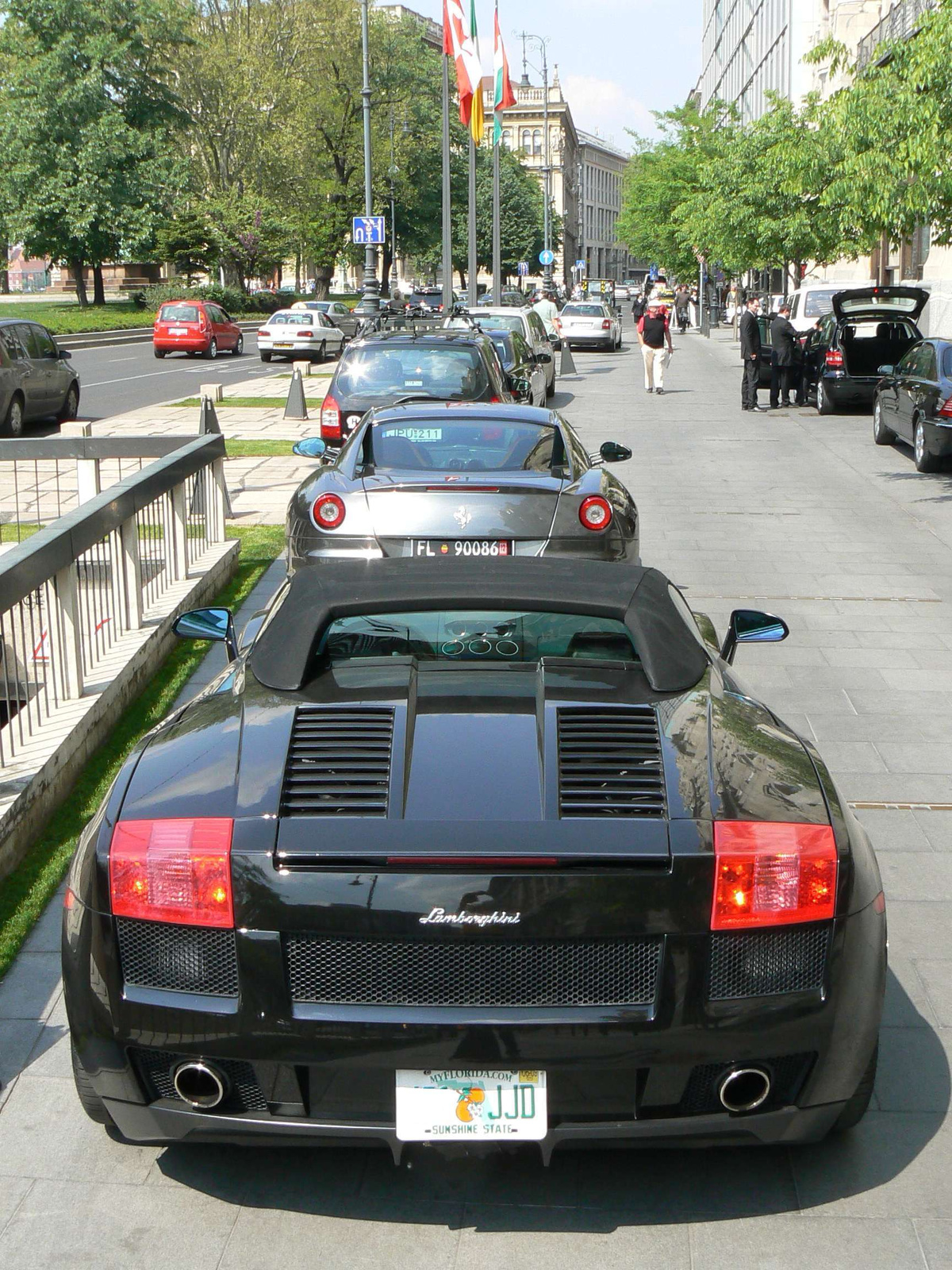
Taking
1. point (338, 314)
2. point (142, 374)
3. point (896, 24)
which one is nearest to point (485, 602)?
point (142, 374)

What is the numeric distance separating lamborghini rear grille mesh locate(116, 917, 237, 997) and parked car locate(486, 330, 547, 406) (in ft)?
55.1

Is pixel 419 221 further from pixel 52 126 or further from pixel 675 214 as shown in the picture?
pixel 675 214

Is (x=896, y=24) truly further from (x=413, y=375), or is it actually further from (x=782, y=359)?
(x=413, y=375)

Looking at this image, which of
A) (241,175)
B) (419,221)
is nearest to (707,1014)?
(241,175)

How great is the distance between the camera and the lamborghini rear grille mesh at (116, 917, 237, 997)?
3.04m

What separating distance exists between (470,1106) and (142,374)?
115ft

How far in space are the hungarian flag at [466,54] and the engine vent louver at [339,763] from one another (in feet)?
105

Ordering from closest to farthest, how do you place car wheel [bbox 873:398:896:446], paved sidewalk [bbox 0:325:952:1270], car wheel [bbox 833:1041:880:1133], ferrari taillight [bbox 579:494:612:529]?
paved sidewalk [bbox 0:325:952:1270]
car wheel [bbox 833:1041:880:1133]
ferrari taillight [bbox 579:494:612:529]
car wheel [bbox 873:398:896:446]

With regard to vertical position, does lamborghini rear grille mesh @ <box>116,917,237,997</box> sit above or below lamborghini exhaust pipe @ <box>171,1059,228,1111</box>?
above

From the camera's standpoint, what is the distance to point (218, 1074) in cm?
310

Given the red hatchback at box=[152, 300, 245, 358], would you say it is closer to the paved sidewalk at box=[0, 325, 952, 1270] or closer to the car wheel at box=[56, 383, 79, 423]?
A: the car wheel at box=[56, 383, 79, 423]

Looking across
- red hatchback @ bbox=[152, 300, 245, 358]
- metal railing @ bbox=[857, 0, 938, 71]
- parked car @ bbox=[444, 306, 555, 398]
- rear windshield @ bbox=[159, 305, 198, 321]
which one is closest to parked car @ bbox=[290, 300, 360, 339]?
red hatchback @ bbox=[152, 300, 245, 358]

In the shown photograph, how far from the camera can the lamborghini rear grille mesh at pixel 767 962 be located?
304cm

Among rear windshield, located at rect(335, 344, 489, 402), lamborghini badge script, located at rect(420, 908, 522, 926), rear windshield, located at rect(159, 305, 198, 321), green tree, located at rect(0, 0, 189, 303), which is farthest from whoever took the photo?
green tree, located at rect(0, 0, 189, 303)
